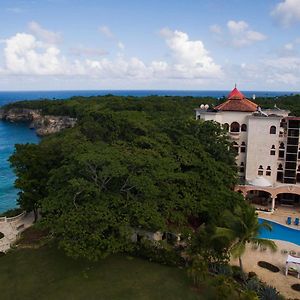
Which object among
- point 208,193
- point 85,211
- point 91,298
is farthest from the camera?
point 208,193

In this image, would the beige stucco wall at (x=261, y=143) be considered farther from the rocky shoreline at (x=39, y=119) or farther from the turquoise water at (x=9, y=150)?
the rocky shoreline at (x=39, y=119)

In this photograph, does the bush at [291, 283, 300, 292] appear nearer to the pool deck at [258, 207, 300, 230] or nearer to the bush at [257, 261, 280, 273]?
the bush at [257, 261, 280, 273]

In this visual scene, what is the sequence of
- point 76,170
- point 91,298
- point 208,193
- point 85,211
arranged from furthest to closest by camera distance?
1. point 208,193
2. point 76,170
3. point 85,211
4. point 91,298

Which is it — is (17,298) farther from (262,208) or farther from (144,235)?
(262,208)

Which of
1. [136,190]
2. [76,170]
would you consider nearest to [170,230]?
[136,190]

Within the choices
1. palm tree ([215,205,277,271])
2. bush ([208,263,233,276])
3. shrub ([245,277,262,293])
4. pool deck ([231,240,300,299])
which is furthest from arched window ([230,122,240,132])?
shrub ([245,277,262,293])

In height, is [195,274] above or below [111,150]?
below

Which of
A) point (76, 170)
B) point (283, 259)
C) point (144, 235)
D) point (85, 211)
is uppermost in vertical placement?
point (76, 170)
